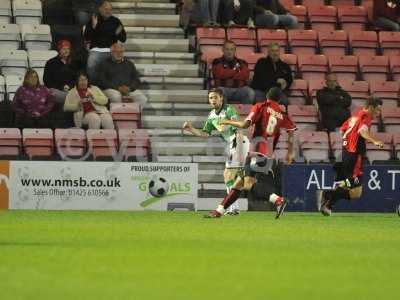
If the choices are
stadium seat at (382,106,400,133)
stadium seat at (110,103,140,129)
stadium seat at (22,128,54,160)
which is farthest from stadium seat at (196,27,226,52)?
stadium seat at (22,128,54,160)

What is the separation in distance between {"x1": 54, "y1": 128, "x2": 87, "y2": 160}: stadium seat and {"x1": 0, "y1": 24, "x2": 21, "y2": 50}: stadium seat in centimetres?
285

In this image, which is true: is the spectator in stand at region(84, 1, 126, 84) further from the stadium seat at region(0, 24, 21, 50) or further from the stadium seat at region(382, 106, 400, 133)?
the stadium seat at region(382, 106, 400, 133)

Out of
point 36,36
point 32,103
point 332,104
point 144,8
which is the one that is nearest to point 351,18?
point 332,104

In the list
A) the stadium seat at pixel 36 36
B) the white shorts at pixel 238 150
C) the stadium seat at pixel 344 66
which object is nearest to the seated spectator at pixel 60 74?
the stadium seat at pixel 36 36

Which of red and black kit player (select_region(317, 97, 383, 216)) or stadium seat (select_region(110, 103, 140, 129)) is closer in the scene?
red and black kit player (select_region(317, 97, 383, 216))

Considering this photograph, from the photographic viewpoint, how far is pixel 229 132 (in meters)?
17.3

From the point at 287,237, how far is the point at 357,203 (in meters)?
7.68

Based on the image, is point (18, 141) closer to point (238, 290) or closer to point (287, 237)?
point (287, 237)

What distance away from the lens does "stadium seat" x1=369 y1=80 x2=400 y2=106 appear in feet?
73.0

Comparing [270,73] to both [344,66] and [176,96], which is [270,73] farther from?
[344,66]

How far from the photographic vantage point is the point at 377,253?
10672 mm

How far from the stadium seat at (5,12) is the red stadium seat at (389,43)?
24.7 ft

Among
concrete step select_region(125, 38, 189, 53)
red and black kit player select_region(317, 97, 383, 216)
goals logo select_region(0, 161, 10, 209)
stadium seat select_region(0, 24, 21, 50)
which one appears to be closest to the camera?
red and black kit player select_region(317, 97, 383, 216)

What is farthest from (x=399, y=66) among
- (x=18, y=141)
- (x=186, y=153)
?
(x=18, y=141)
